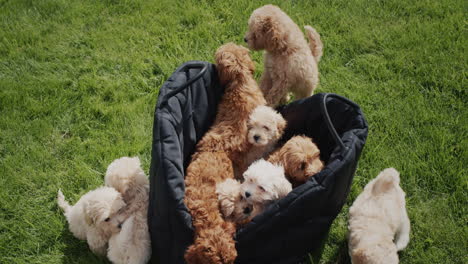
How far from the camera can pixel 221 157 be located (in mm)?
2400

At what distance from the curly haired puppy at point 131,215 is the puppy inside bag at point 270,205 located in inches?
2.8

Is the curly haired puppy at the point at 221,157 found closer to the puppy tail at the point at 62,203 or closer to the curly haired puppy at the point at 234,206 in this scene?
the curly haired puppy at the point at 234,206

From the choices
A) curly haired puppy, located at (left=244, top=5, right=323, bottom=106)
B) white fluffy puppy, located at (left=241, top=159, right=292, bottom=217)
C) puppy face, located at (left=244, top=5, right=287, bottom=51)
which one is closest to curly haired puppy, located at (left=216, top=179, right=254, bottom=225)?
white fluffy puppy, located at (left=241, top=159, right=292, bottom=217)

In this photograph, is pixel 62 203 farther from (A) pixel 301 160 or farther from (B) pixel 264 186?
(A) pixel 301 160

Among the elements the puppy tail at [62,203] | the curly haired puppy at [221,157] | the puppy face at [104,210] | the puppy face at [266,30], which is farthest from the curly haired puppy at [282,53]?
the puppy tail at [62,203]

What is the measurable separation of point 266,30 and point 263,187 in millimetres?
1269

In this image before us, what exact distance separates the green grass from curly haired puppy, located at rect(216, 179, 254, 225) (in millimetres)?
653

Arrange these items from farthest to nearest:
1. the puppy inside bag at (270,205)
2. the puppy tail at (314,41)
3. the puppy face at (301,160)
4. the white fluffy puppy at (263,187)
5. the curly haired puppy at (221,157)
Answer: the puppy tail at (314,41), the puppy face at (301,160), the white fluffy puppy at (263,187), the puppy inside bag at (270,205), the curly haired puppy at (221,157)

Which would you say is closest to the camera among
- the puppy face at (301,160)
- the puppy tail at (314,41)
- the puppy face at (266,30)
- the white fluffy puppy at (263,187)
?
the white fluffy puppy at (263,187)

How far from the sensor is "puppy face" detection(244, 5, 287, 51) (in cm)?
285

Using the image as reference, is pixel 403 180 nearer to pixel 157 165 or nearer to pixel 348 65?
pixel 348 65

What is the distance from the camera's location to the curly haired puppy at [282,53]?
286 cm

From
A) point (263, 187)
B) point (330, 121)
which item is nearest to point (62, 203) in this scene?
point (263, 187)

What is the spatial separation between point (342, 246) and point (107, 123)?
1.98m
